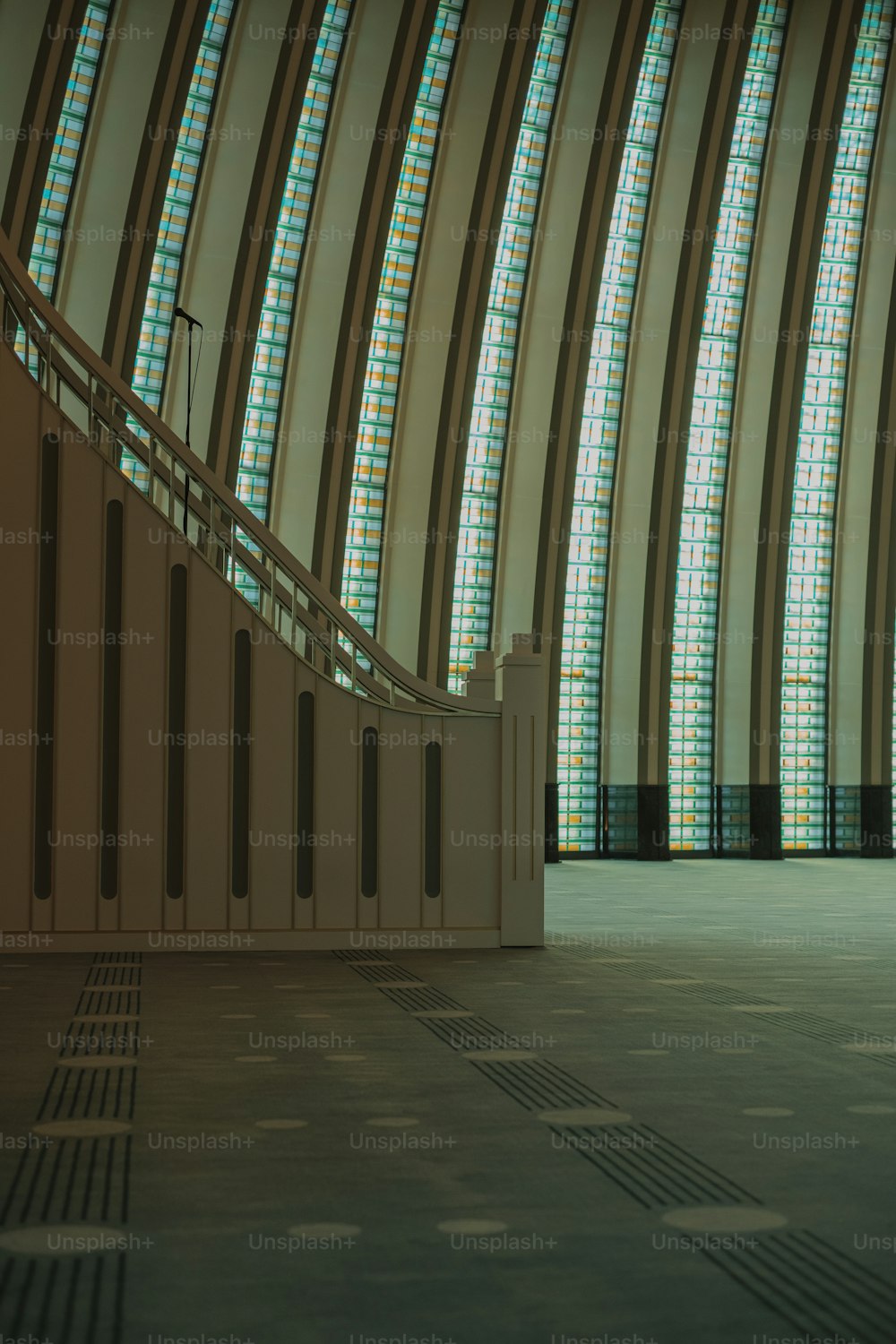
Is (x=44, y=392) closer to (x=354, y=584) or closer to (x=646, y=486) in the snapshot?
(x=354, y=584)

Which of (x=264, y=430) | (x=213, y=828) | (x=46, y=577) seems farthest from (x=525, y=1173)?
(x=264, y=430)

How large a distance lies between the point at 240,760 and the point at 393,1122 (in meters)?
4.89

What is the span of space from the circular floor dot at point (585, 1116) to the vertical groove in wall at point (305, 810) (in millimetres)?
4740

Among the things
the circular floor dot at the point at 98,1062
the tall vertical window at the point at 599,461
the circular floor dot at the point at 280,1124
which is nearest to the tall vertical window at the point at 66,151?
the tall vertical window at the point at 599,461

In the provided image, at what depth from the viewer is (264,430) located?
1792 centimetres

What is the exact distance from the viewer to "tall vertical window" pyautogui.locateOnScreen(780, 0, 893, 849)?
20094 mm

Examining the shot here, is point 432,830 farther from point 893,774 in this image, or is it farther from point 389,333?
point 893,774

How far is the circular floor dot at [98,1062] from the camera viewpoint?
14.7 ft

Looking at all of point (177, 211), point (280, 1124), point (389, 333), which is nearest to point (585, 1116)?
point (280, 1124)

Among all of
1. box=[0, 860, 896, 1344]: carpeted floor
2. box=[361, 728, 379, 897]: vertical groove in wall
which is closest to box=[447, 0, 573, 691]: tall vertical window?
box=[361, 728, 379, 897]: vertical groove in wall

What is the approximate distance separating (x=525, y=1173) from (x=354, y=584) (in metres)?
16.1

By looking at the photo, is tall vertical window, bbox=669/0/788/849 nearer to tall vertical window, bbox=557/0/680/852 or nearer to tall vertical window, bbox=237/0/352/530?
tall vertical window, bbox=557/0/680/852

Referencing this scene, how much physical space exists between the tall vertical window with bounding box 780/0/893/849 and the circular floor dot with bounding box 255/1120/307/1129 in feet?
59.4

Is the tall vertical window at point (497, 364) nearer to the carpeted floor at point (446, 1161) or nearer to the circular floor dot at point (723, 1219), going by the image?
the carpeted floor at point (446, 1161)
